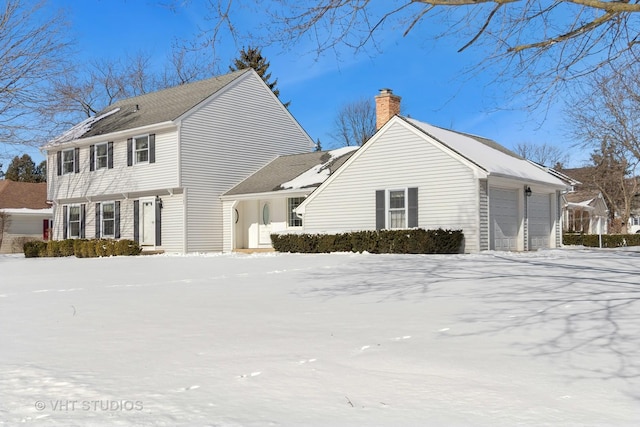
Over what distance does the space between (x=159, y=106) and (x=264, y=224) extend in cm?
780

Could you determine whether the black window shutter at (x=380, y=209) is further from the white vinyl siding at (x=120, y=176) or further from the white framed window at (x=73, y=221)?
the white framed window at (x=73, y=221)

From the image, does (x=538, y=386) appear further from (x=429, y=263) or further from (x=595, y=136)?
(x=595, y=136)

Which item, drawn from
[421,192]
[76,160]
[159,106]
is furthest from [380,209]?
[76,160]

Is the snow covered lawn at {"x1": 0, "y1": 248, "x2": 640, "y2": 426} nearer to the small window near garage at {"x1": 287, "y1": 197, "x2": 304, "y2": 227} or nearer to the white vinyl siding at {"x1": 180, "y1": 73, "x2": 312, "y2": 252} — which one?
the small window near garage at {"x1": 287, "y1": 197, "x2": 304, "y2": 227}

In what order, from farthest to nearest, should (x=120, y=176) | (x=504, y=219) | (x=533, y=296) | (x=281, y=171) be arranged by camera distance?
(x=120, y=176), (x=281, y=171), (x=504, y=219), (x=533, y=296)

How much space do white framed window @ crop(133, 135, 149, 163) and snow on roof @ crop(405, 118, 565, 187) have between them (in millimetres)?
11764

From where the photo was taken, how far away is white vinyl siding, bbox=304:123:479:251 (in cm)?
1861

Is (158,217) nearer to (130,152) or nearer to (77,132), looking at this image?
(130,152)

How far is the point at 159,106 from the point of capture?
90.8 feet

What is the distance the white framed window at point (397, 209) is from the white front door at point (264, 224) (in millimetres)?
6665

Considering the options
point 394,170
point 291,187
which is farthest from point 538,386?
point 291,187

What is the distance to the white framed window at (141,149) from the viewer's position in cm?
2567

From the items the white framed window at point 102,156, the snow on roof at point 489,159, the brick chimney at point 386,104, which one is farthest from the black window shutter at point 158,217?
the snow on roof at point 489,159

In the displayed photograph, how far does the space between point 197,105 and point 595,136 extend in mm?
17061
